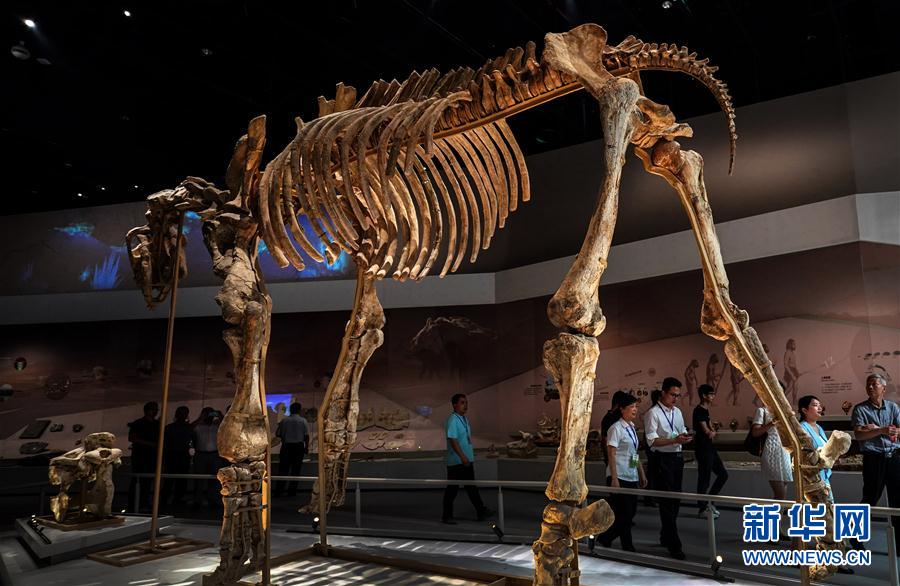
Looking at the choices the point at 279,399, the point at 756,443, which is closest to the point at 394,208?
the point at 756,443

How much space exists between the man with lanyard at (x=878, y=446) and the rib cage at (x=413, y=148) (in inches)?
124

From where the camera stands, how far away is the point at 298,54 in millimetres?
9039

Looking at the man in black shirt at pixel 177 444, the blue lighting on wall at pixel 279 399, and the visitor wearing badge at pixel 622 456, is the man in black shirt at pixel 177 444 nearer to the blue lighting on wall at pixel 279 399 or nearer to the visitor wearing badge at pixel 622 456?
the blue lighting on wall at pixel 279 399

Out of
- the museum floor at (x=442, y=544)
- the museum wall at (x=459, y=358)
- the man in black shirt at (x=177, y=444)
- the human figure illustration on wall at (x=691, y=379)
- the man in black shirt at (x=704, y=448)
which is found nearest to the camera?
the museum floor at (x=442, y=544)

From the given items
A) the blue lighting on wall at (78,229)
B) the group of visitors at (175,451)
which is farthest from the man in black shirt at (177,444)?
Result: the blue lighting on wall at (78,229)

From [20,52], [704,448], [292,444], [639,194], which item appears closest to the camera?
[704,448]

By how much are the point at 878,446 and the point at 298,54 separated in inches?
339

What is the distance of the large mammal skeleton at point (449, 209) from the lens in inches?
129

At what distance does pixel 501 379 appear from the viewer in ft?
37.1

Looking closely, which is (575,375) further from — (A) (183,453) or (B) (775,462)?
(A) (183,453)

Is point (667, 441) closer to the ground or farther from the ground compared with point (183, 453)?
farther from the ground

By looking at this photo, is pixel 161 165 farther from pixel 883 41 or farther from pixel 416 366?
pixel 883 41

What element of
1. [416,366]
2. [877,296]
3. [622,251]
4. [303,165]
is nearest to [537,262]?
[622,251]

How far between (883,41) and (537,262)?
18.4 feet
